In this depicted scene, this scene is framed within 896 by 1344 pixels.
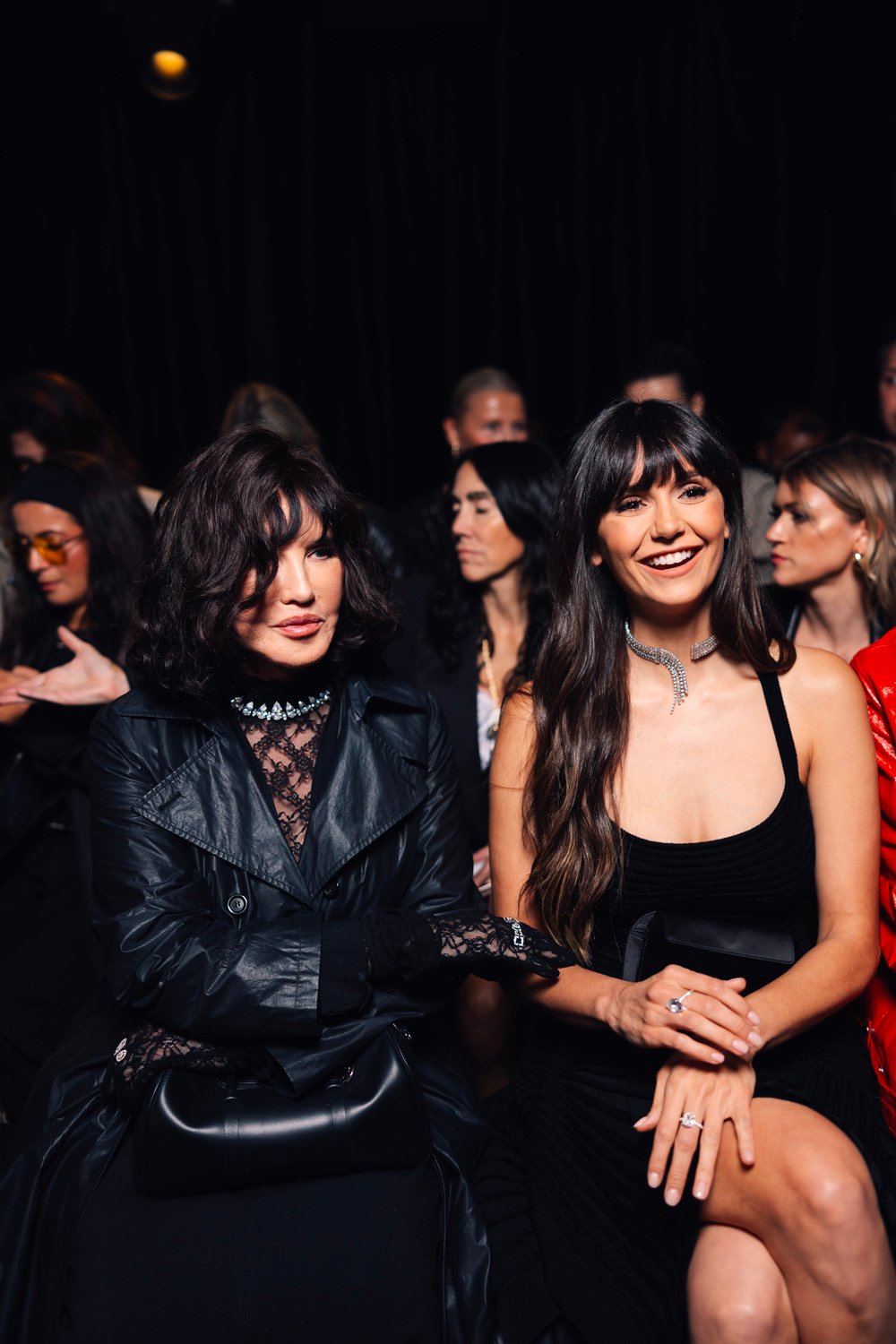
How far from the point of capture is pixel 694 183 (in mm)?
5910

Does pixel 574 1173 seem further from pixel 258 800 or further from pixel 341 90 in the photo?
pixel 341 90

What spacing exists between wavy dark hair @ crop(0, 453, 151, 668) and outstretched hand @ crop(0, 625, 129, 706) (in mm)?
260

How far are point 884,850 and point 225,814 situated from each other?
115 centimetres

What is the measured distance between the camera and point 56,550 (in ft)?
10.2

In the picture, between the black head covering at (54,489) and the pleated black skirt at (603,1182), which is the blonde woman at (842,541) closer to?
the pleated black skirt at (603,1182)

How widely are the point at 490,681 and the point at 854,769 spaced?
1.41m

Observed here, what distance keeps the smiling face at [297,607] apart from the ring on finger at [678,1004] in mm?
788

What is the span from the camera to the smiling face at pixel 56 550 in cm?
310

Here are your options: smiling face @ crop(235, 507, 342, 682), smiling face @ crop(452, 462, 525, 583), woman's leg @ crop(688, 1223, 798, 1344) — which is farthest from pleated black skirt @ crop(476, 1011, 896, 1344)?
smiling face @ crop(452, 462, 525, 583)

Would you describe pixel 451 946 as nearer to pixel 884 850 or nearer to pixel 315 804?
pixel 315 804

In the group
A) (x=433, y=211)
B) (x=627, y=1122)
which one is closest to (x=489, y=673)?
(x=627, y=1122)

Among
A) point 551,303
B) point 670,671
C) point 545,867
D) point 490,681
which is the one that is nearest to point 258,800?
point 545,867

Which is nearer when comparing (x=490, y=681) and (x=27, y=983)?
(x=27, y=983)

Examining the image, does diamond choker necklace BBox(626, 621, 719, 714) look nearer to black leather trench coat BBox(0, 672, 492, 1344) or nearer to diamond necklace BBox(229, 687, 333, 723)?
black leather trench coat BBox(0, 672, 492, 1344)
